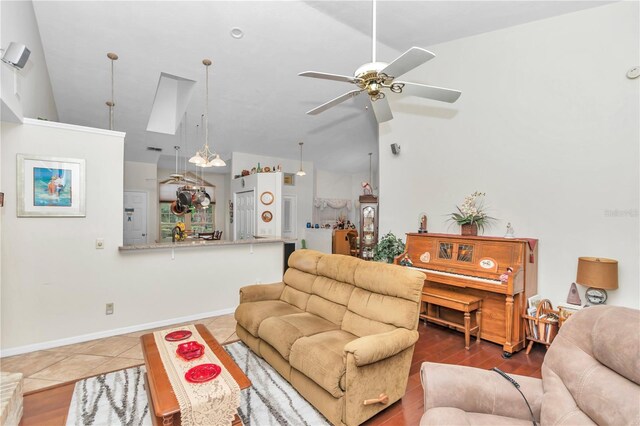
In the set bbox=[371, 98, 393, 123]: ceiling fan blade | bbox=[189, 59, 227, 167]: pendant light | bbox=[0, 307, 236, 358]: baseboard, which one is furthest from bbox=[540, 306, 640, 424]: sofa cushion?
bbox=[189, 59, 227, 167]: pendant light

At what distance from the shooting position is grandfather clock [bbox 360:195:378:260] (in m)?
6.75

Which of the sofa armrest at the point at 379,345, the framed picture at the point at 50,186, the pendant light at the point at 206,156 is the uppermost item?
the pendant light at the point at 206,156

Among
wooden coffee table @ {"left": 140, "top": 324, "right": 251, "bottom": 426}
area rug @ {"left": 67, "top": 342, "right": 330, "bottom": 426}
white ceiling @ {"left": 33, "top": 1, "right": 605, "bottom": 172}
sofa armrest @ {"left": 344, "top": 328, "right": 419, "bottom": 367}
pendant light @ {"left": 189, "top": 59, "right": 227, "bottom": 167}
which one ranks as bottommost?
area rug @ {"left": 67, "top": 342, "right": 330, "bottom": 426}

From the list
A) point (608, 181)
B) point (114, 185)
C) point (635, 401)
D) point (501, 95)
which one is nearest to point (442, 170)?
point (501, 95)

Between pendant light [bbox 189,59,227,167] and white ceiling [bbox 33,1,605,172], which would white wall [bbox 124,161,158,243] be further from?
pendant light [bbox 189,59,227,167]

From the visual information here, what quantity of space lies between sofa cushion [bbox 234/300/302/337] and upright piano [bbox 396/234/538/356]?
1781 mm

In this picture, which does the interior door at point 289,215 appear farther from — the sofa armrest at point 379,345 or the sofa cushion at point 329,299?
the sofa armrest at point 379,345

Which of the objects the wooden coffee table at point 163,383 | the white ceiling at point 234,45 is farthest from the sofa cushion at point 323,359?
the white ceiling at point 234,45

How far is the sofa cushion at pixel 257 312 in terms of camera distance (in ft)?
9.27

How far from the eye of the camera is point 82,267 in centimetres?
336

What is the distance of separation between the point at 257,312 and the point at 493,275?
2.53 m

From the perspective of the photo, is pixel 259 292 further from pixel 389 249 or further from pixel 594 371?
pixel 594 371

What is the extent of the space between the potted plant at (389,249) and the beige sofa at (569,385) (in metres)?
2.88

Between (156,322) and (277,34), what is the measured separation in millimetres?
4062
